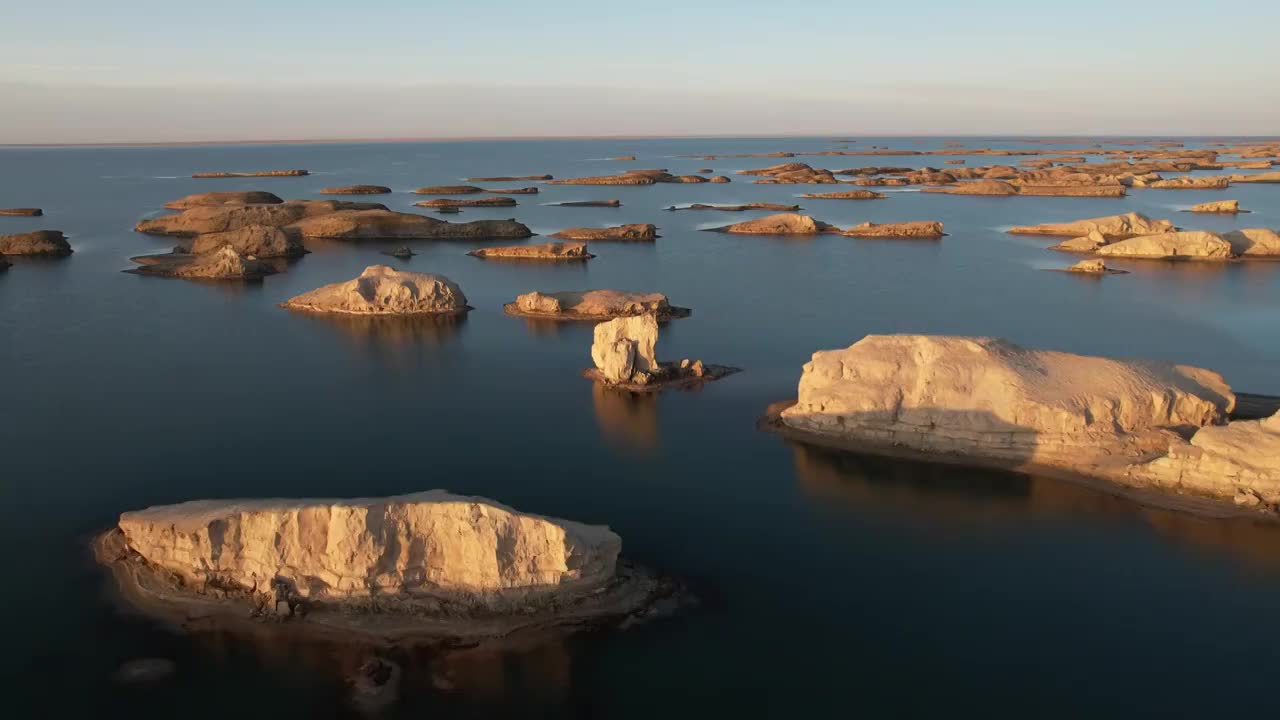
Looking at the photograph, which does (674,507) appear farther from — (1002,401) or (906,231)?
(906,231)

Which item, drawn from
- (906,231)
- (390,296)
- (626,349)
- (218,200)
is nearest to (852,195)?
(906,231)

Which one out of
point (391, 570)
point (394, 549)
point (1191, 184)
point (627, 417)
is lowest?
point (627, 417)

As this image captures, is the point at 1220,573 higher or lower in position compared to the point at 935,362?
lower

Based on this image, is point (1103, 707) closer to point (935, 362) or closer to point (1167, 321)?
point (935, 362)

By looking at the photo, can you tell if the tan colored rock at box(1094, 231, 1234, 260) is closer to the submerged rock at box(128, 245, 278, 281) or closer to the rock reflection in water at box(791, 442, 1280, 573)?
the rock reflection in water at box(791, 442, 1280, 573)

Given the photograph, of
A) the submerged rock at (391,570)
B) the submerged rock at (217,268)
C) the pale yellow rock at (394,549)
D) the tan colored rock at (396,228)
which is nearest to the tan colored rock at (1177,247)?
the tan colored rock at (396,228)

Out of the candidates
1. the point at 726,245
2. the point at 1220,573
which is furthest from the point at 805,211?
the point at 1220,573
